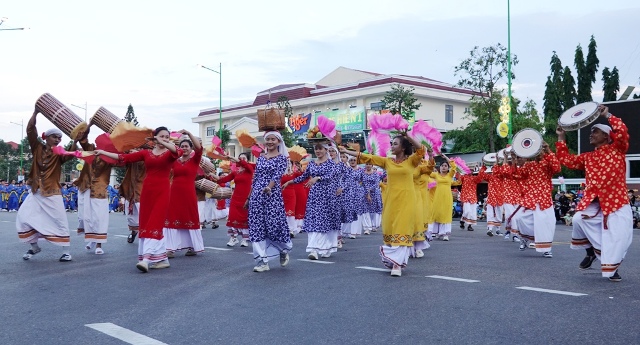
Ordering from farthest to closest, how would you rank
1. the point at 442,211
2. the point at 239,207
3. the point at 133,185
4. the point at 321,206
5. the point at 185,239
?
1. the point at 442,211
2. the point at 239,207
3. the point at 133,185
4. the point at 321,206
5. the point at 185,239

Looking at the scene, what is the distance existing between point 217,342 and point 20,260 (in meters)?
6.64

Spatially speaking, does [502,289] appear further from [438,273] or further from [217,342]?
[217,342]

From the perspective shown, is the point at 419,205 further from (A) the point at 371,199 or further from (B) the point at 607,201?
(A) the point at 371,199

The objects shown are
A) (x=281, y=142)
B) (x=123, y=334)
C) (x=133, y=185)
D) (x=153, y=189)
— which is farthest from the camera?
(x=133, y=185)

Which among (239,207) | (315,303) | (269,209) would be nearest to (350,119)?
(239,207)

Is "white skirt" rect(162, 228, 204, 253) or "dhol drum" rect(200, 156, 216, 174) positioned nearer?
"white skirt" rect(162, 228, 204, 253)

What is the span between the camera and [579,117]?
28.9 feet

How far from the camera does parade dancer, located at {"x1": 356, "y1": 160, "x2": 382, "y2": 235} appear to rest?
57.9 ft

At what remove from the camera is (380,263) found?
34.9ft

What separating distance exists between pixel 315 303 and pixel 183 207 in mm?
4883

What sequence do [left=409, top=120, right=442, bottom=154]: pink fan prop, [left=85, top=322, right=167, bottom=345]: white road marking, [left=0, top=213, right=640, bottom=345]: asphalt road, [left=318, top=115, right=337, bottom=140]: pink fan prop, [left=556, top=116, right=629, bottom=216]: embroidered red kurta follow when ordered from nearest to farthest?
[left=85, top=322, right=167, bottom=345]: white road marking, [left=0, top=213, right=640, bottom=345]: asphalt road, [left=556, top=116, right=629, bottom=216]: embroidered red kurta, [left=409, top=120, right=442, bottom=154]: pink fan prop, [left=318, top=115, right=337, bottom=140]: pink fan prop

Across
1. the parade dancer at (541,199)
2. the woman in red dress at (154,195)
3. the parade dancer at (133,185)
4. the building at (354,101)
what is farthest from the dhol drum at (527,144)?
the building at (354,101)

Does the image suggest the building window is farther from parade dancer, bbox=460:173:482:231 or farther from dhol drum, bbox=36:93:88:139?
dhol drum, bbox=36:93:88:139

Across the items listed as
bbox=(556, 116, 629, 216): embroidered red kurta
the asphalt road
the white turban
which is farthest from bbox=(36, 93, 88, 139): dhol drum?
bbox=(556, 116, 629, 216): embroidered red kurta
